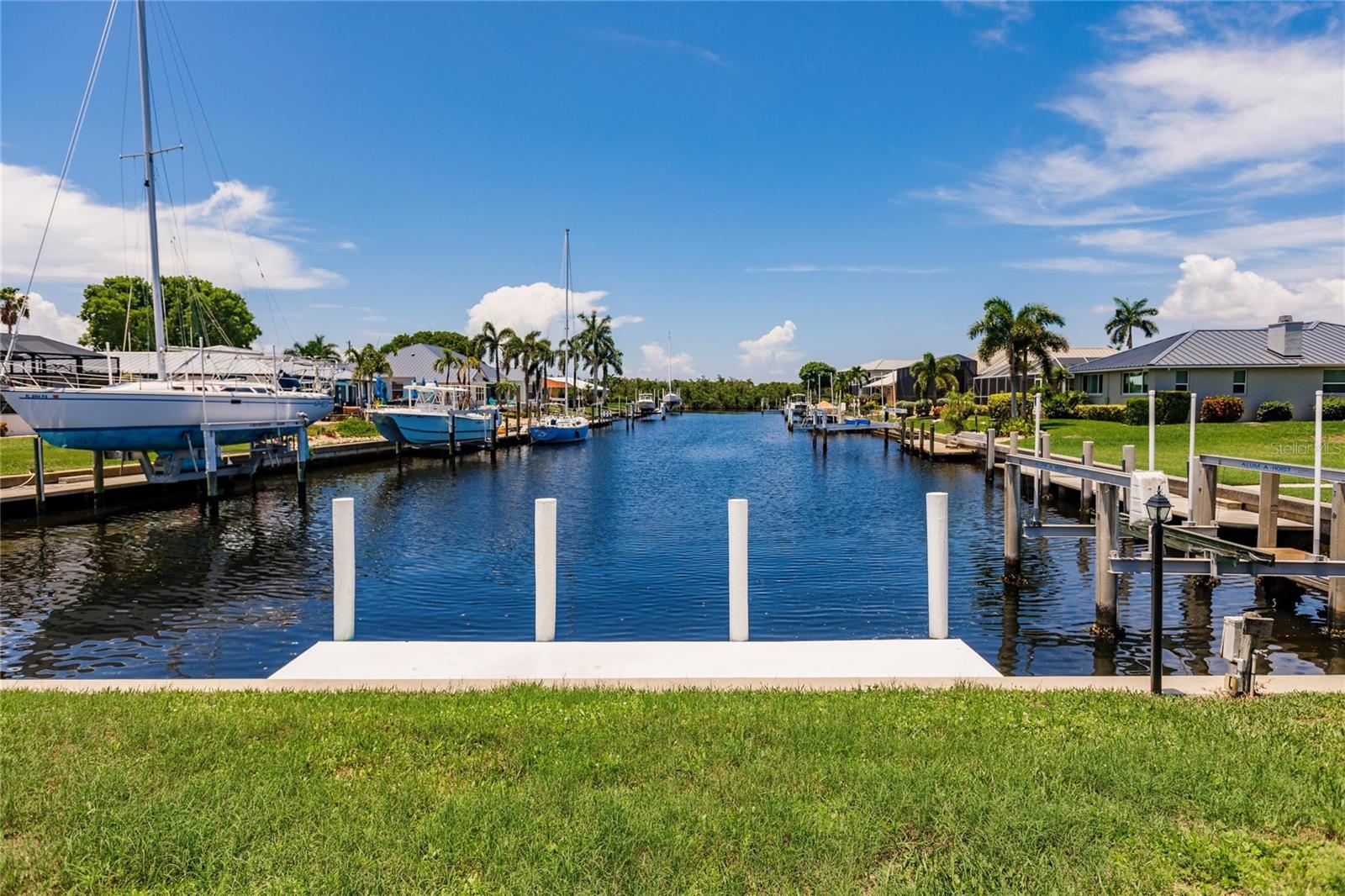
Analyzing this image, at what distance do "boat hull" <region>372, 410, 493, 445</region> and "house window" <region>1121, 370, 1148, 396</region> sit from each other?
4411 cm

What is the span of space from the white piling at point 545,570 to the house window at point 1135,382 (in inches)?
1895

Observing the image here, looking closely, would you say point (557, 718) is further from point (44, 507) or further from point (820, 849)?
point (44, 507)

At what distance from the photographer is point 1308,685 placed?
765cm

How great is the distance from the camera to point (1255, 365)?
45094 millimetres

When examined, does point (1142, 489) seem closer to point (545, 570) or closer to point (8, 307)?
point (545, 570)

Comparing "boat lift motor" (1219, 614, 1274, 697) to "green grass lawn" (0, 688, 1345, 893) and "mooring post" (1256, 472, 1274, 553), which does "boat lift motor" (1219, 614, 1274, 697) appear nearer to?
"green grass lawn" (0, 688, 1345, 893)

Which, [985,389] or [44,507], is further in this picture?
[985,389]

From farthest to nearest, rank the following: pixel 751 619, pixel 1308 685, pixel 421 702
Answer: pixel 751 619 < pixel 1308 685 < pixel 421 702

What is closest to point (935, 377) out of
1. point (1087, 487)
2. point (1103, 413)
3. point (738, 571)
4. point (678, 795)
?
point (1103, 413)

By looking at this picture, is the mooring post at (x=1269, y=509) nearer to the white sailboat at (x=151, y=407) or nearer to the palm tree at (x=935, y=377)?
the white sailboat at (x=151, y=407)

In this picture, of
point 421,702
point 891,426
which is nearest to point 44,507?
point 421,702

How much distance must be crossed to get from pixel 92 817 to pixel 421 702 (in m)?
2.49

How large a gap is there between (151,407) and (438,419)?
1017 inches

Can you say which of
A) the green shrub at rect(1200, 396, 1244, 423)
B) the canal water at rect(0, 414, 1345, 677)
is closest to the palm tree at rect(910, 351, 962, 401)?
the green shrub at rect(1200, 396, 1244, 423)
